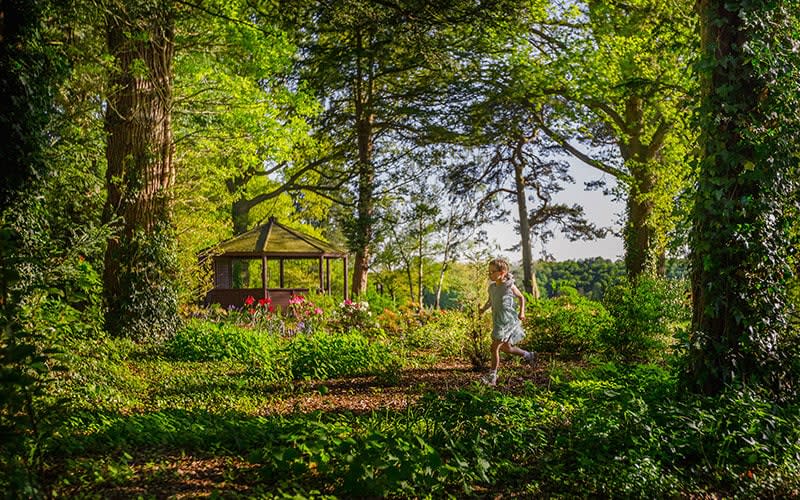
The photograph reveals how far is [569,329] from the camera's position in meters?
9.40

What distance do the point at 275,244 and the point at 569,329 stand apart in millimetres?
12262

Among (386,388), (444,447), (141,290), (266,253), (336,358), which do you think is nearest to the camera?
(444,447)

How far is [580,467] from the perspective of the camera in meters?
3.80

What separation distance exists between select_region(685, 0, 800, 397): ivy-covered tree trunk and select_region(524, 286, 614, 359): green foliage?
159 inches

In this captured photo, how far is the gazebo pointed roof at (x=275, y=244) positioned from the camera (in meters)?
19.2

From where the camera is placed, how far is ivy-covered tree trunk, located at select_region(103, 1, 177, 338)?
30.5ft

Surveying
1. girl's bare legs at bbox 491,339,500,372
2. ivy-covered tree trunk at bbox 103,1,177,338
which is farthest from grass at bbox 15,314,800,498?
ivy-covered tree trunk at bbox 103,1,177,338

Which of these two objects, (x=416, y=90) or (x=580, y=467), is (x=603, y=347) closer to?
(x=580, y=467)

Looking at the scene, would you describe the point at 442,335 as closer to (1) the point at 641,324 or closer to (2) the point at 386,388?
(1) the point at 641,324

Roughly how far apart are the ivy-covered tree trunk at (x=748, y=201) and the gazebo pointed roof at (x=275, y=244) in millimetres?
15769

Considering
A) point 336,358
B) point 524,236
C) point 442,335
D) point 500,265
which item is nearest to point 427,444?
point 500,265

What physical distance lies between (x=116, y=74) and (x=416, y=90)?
35.5 feet

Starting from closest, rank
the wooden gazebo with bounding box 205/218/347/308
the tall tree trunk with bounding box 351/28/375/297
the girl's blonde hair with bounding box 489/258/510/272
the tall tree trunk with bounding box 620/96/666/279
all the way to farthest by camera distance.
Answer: the girl's blonde hair with bounding box 489/258/510/272
the tall tree trunk with bounding box 620/96/666/279
the tall tree trunk with bounding box 351/28/375/297
the wooden gazebo with bounding box 205/218/347/308

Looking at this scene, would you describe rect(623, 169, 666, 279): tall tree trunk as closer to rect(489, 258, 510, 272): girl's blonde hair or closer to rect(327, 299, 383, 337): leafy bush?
rect(327, 299, 383, 337): leafy bush
